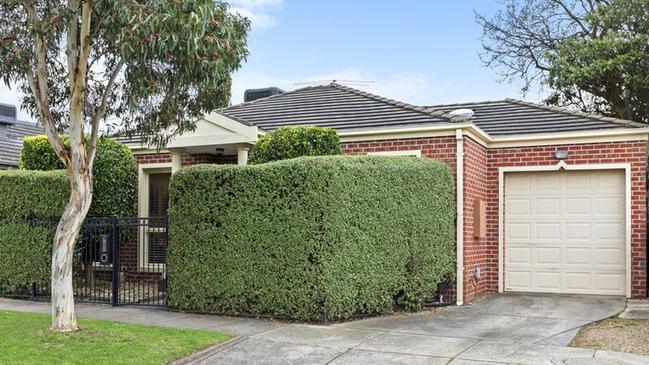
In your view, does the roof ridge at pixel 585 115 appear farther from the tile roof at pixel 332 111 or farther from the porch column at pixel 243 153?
the porch column at pixel 243 153

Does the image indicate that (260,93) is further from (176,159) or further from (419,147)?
(419,147)

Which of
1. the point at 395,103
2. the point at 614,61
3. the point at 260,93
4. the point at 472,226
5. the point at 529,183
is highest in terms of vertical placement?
the point at 614,61

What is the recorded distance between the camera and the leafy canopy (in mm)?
6871

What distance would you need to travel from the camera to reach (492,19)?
2072 cm

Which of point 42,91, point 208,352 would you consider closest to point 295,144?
point 42,91

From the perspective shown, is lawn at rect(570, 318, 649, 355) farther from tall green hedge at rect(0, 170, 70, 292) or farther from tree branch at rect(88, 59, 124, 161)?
tall green hedge at rect(0, 170, 70, 292)

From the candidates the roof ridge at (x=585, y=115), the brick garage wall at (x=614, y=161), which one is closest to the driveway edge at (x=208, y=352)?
the brick garage wall at (x=614, y=161)

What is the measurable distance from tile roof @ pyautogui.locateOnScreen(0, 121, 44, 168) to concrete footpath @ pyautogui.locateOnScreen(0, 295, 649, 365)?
30.8 feet

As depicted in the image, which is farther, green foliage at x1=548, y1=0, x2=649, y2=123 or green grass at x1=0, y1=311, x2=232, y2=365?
green foliage at x1=548, y1=0, x2=649, y2=123

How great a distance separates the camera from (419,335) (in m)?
8.12

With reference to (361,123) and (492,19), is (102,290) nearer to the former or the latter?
(361,123)

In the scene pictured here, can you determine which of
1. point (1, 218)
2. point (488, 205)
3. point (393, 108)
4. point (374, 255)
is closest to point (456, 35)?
point (393, 108)

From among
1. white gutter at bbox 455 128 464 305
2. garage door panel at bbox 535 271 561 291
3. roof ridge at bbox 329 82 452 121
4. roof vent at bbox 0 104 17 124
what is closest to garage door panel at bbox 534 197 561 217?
garage door panel at bbox 535 271 561 291

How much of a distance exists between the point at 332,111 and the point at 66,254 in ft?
23.5
